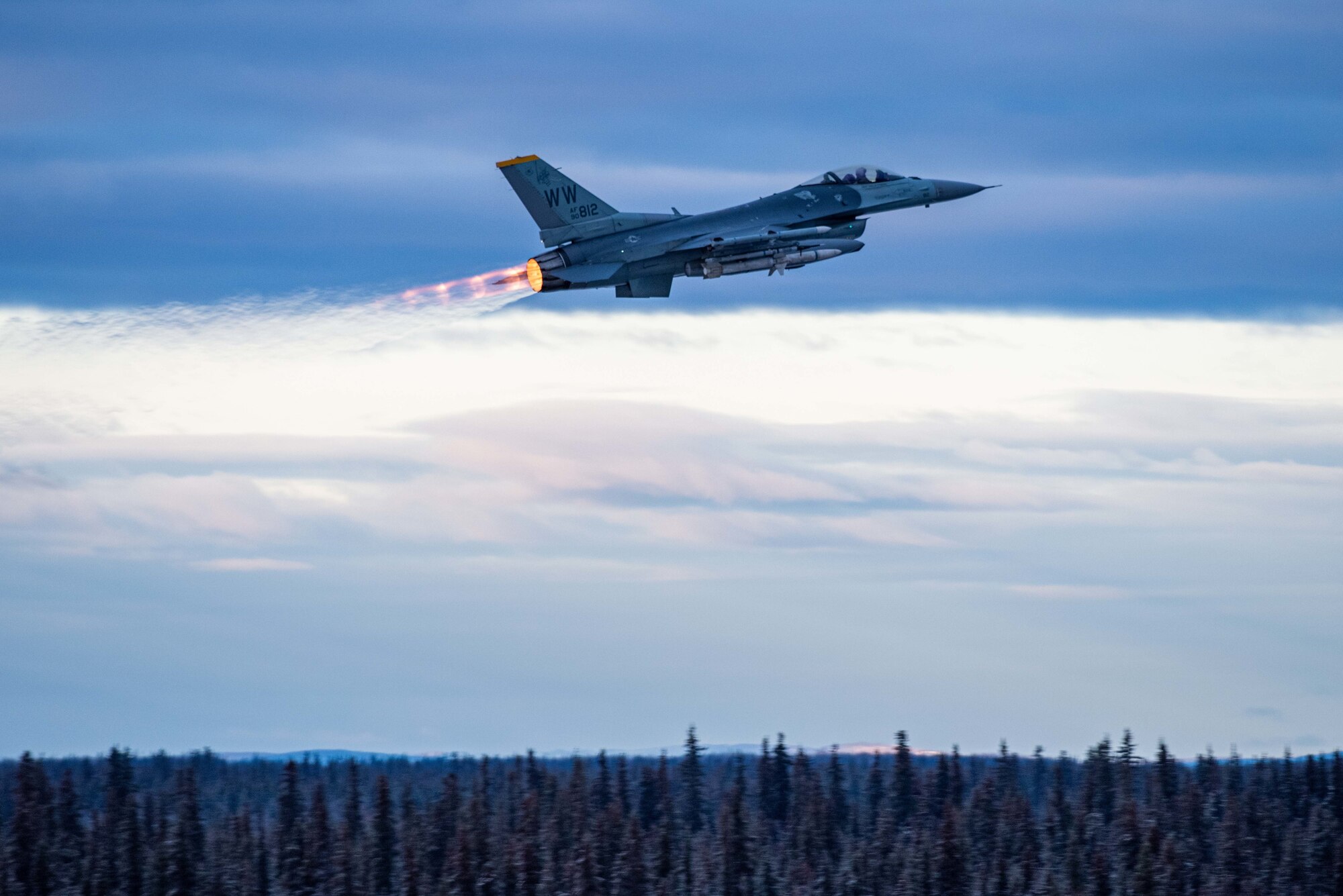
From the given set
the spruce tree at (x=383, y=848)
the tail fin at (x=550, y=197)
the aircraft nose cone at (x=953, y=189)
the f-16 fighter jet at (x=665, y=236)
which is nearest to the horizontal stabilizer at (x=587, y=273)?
the f-16 fighter jet at (x=665, y=236)

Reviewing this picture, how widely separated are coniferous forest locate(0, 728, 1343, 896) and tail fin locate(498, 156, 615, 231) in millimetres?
66596

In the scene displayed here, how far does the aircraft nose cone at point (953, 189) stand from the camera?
86.2 meters

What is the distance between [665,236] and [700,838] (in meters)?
106

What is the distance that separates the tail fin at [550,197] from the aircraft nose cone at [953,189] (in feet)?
57.7

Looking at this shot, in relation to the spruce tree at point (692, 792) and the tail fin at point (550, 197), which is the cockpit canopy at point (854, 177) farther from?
the spruce tree at point (692, 792)

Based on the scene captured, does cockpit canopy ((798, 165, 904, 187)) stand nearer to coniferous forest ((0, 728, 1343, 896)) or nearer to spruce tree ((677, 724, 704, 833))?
coniferous forest ((0, 728, 1343, 896))

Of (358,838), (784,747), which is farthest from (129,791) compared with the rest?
(784,747)

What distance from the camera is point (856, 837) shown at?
176750mm

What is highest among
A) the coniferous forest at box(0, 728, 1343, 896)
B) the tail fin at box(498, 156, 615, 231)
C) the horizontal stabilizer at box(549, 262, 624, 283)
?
the tail fin at box(498, 156, 615, 231)

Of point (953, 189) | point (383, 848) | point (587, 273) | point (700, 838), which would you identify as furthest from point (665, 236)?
point (700, 838)

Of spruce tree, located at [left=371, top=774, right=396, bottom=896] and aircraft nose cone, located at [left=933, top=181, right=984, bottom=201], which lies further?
spruce tree, located at [left=371, top=774, right=396, bottom=896]

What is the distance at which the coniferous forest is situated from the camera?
138 m

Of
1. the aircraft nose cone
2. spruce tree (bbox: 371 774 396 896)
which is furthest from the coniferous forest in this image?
the aircraft nose cone

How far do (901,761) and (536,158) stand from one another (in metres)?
122
